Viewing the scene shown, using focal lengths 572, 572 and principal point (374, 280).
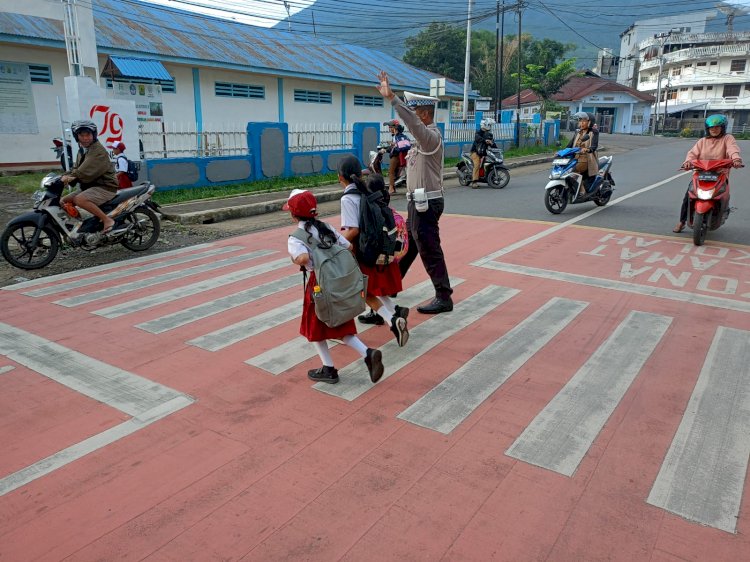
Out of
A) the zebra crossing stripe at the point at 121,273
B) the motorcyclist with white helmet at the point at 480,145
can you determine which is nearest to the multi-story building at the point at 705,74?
the motorcyclist with white helmet at the point at 480,145

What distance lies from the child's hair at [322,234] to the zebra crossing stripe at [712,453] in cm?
226

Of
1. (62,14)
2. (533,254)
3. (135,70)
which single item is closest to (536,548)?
(533,254)

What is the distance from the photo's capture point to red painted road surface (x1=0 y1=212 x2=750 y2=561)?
8.18 ft

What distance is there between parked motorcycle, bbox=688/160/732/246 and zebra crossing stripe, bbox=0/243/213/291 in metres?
6.99

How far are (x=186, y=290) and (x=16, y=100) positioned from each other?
12.4 meters

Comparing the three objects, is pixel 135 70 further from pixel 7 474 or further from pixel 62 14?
pixel 7 474

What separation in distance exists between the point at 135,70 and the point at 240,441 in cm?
1425

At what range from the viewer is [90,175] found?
7168mm

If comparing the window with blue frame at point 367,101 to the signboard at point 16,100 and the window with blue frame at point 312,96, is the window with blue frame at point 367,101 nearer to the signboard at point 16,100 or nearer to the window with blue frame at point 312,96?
the window with blue frame at point 312,96

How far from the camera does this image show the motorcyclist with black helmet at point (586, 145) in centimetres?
1054

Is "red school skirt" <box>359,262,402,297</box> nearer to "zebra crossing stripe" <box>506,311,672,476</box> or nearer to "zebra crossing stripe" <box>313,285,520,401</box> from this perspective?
"zebra crossing stripe" <box>313,285,520,401</box>

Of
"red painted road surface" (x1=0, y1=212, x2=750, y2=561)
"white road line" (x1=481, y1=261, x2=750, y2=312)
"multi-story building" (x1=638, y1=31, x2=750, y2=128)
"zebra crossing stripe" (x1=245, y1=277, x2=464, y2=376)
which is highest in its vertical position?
"multi-story building" (x1=638, y1=31, x2=750, y2=128)

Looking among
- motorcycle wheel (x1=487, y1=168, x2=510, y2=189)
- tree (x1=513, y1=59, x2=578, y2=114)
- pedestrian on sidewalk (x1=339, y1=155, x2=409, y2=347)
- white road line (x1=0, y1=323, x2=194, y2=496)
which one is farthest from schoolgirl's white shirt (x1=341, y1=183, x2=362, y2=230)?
tree (x1=513, y1=59, x2=578, y2=114)

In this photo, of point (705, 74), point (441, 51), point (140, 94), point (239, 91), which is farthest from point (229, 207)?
point (705, 74)
